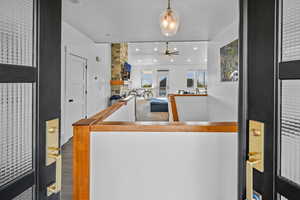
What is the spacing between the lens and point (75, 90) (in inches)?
210

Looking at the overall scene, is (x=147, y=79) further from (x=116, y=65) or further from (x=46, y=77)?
(x=46, y=77)

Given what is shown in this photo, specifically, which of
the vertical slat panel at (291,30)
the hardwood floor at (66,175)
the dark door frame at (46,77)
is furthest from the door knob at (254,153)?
the hardwood floor at (66,175)

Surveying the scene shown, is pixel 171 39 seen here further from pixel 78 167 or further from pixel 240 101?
pixel 240 101

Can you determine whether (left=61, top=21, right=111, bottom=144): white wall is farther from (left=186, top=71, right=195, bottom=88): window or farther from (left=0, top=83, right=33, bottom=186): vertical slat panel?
(left=186, top=71, right=195, bottom=88): window

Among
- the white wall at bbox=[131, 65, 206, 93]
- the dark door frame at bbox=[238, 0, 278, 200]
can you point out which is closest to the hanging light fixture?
the dark door frame at bbox=[238, 0, 278, 200]

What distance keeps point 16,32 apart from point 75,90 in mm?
4789

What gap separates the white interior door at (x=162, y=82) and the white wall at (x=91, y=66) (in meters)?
7.83

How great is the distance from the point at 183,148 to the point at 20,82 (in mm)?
1391

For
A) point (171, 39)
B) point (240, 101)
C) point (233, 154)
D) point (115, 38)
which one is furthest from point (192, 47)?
point (240, 101)

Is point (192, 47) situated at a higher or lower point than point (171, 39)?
higher

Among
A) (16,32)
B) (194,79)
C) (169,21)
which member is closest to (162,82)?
(194,79)

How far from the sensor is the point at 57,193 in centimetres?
98

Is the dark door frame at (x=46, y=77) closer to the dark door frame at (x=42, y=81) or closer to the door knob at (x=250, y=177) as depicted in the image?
the dark door frame at (x=42, y=81)

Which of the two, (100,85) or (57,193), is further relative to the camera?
(100,85)
